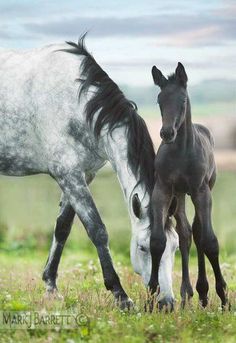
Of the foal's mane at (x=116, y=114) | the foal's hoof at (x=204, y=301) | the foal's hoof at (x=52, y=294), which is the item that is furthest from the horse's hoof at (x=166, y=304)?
the foal's hoof at (x=52, y=294)

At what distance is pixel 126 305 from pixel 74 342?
1649mm

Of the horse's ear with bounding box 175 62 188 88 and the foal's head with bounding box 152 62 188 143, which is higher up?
the horse's ear with bounding box 175 62 188 88

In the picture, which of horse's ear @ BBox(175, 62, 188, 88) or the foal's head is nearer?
the foal's head

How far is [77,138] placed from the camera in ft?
28.4

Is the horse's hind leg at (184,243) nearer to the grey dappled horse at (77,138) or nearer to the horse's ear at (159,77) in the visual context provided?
the grey dappled horse at (77,138)

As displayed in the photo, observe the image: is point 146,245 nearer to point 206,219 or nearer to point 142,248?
point 142,248

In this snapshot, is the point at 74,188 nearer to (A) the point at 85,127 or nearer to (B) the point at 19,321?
(A) the point at 85,127

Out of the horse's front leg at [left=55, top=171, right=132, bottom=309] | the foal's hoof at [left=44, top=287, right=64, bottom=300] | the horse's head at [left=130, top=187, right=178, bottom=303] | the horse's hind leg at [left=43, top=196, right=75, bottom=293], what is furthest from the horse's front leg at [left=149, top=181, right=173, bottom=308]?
the horse's hind leg at [left=43, top=196, right=75, bottom=293]

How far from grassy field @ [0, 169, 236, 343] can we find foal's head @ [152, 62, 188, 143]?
171 centimetres

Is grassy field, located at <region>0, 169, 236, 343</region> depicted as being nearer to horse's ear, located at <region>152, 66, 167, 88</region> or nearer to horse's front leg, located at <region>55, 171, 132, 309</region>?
horse's front leg, located at <region>55, 171, 132, 309</region>

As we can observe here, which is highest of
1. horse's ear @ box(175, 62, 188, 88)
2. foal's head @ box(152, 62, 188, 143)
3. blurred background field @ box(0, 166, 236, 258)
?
horse's ear @ box(175, 62, 188, 88)

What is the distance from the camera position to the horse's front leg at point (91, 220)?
8.47 meters

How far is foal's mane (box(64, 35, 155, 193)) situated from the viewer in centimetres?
815

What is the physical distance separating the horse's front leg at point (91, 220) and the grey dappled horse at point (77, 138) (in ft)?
0.03
